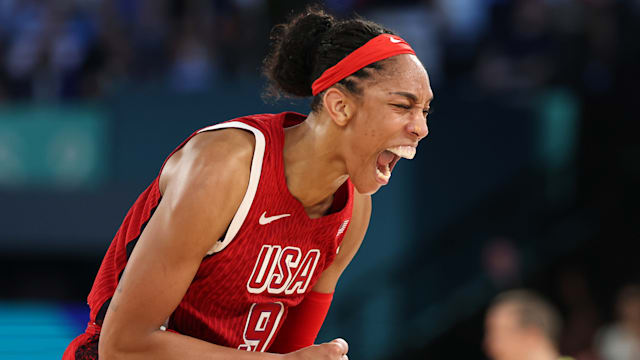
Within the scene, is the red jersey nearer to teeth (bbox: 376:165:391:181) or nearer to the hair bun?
the hair bun

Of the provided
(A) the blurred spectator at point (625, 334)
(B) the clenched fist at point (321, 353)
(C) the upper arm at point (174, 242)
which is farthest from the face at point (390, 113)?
(A) the blurred spectator at point (625, 334)

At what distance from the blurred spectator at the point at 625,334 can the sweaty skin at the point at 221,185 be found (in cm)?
401

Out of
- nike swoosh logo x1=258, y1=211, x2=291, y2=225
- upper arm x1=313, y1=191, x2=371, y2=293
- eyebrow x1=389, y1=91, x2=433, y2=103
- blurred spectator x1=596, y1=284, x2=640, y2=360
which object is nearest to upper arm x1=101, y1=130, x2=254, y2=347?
nike swoosh logo x1=258, y1=211, x2=291, y2=225

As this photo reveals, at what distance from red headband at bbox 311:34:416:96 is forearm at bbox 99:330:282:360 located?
2.56 ft

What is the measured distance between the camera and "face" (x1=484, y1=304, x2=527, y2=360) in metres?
4.48

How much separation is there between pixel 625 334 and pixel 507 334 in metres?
1.97

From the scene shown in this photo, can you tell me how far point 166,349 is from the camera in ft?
7.38

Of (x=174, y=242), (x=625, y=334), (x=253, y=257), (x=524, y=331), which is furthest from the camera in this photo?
(x=625, y=334)

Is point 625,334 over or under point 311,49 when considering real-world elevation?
under

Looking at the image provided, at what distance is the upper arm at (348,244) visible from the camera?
9.30 ft

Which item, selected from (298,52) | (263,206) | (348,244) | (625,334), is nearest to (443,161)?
(625,334)

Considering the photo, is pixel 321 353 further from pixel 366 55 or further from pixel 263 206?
pixel 366 55

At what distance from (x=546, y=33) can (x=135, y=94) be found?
142 inches

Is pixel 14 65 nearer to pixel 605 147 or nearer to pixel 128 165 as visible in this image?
pixel 128 165
